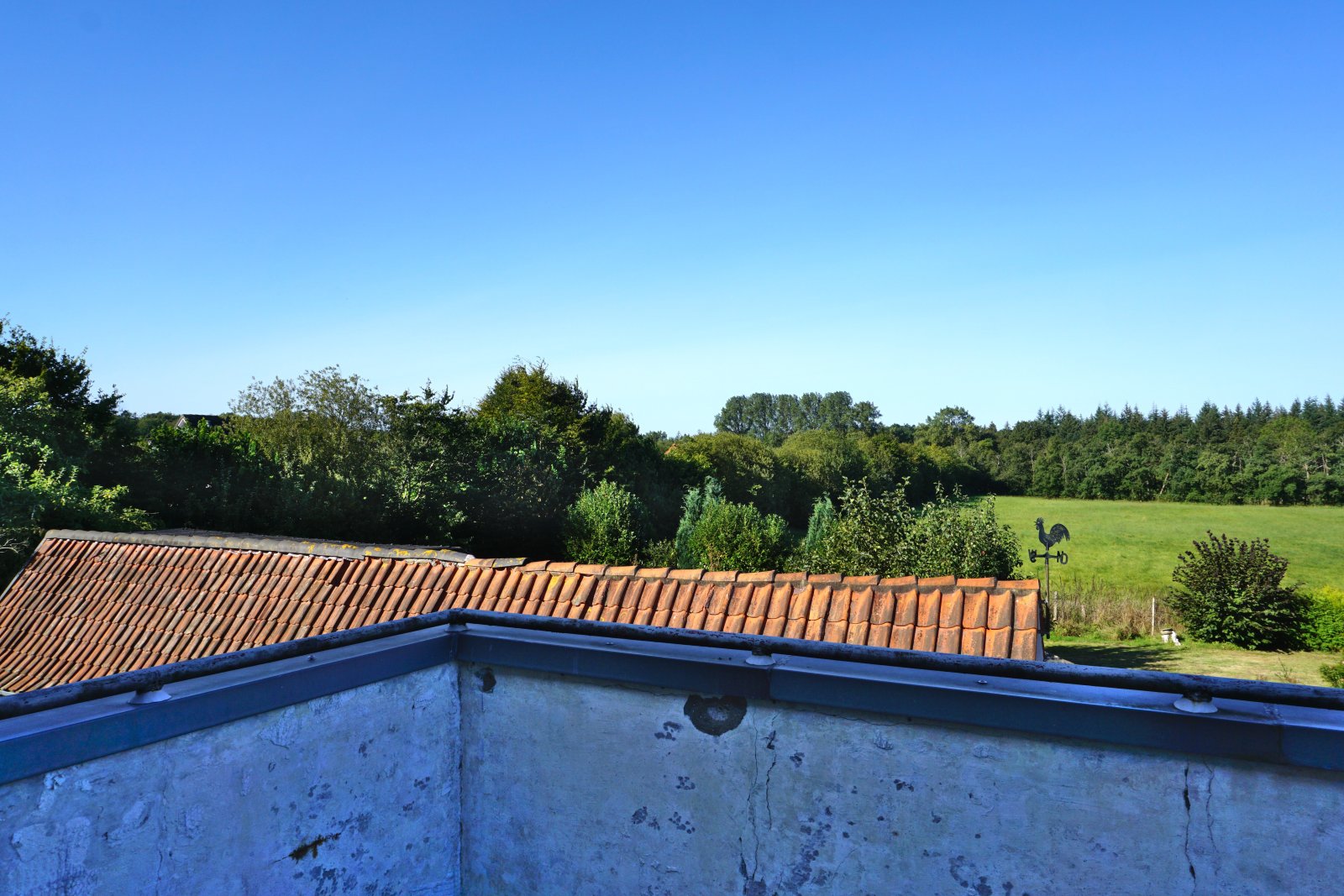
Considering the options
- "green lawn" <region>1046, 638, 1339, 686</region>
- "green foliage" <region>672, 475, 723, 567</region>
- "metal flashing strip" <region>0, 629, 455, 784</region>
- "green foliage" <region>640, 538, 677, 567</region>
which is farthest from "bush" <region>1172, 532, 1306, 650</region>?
"metal flashing strip" <region>0, 629, 455, 784</region>

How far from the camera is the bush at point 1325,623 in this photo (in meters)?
17.0

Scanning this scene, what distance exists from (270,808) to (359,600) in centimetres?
508

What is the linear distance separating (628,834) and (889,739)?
0.75 meters

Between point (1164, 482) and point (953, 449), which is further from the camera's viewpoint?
point (953, 449)

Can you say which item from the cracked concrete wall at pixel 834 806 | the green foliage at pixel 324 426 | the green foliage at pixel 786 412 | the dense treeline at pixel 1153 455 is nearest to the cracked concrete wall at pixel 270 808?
the cracked concrete wall at pixel 834 806

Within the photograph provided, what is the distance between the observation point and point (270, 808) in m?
1.77

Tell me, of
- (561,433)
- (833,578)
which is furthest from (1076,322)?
(833,578)

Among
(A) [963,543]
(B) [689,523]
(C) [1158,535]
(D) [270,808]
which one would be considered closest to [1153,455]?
(C) [1158,535]

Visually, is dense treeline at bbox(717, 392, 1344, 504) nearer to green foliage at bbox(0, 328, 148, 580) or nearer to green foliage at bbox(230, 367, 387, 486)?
green foliage at bbox(230, 367, 387, 486)

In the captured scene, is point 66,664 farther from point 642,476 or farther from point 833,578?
point 642,476

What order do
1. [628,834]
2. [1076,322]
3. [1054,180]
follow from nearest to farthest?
1. [628,834]
2. [1054,180]
3. [1076,322]

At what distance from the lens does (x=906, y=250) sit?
1559 centimetres

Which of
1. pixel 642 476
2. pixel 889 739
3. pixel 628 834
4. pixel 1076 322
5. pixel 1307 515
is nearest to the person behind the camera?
pixel 889 739

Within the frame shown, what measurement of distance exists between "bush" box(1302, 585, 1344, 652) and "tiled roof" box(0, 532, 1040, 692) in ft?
56.8
